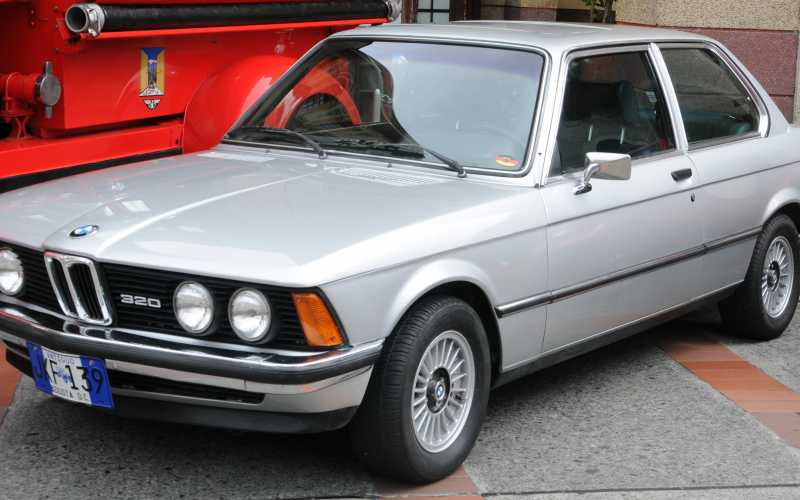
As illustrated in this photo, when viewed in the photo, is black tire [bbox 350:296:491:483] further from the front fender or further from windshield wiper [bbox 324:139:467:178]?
windshield wiper [bbox 324:139:467:178]

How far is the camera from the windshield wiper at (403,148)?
487 cm

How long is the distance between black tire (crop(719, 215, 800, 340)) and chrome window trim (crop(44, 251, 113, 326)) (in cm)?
341

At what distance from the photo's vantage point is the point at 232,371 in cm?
385

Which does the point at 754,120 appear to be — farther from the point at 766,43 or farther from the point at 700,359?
the point at 766,43

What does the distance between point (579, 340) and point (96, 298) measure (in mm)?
1982

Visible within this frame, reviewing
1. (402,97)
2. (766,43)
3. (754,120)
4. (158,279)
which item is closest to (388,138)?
(402,97)

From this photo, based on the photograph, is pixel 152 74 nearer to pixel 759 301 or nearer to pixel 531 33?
pixel 531 33

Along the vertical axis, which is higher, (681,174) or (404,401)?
(681,174)

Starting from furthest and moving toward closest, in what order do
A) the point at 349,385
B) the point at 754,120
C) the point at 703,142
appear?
the point at 754,120 → the point at 703,142 → the point at 349,385

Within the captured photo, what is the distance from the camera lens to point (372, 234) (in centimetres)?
408

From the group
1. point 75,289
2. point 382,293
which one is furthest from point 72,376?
point 382,293

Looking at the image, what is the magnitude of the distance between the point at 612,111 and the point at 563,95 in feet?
1.34

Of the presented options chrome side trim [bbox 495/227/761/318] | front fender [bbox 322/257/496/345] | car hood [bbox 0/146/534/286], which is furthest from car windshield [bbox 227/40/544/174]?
front fender [bbox 322/257/496/345]

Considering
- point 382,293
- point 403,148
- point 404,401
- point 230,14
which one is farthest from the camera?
point 230,14
